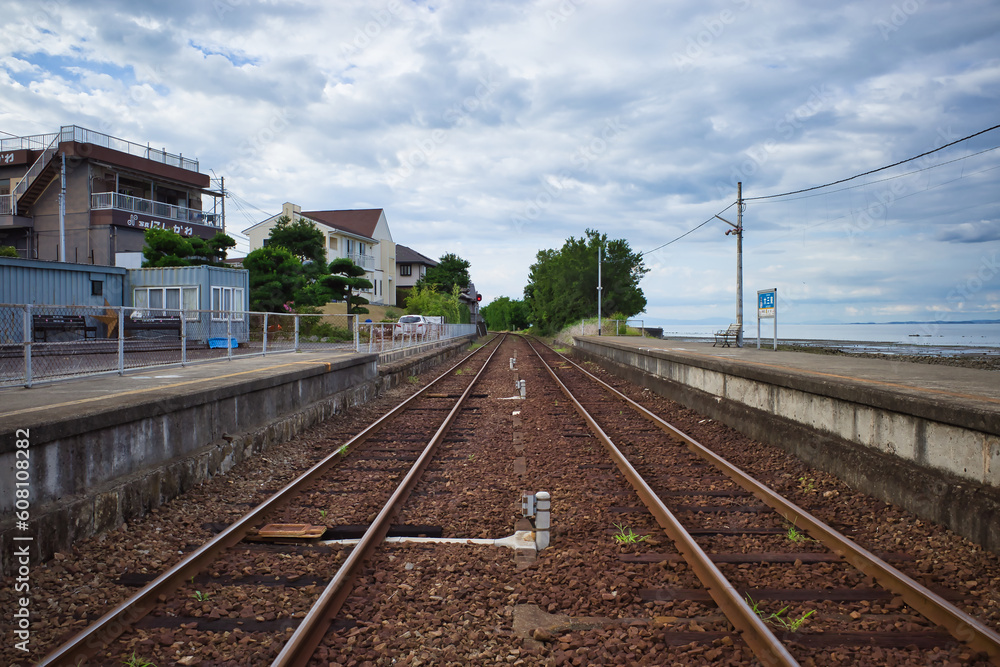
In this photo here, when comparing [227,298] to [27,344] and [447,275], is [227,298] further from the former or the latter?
[447,275]

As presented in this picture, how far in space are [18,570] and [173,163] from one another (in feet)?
123

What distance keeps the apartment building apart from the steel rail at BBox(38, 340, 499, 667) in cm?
2880

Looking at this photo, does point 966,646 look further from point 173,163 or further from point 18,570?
point 173,163

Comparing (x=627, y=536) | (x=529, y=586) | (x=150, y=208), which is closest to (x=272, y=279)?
(x=150, y=208)

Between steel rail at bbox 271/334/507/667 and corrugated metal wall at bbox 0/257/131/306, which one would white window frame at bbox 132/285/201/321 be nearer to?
corrugated metal wall at bbox 0/257/131/306

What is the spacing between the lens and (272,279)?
1194 inches

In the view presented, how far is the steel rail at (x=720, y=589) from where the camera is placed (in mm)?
3186

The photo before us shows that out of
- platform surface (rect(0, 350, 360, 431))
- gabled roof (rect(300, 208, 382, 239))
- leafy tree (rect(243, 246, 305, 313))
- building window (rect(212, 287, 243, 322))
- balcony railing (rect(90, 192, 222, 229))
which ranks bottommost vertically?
platform surface (rect(0, 350, 360, 431))

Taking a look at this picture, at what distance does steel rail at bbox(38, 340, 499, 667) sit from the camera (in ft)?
10.6

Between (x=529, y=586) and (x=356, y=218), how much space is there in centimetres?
5738

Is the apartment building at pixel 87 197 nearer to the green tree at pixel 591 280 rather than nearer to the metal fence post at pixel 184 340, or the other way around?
the metal fence post at pixel 184 340

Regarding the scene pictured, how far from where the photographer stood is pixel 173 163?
3575cm

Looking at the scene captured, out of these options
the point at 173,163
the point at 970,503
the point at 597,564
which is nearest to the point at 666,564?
the point at 597,564

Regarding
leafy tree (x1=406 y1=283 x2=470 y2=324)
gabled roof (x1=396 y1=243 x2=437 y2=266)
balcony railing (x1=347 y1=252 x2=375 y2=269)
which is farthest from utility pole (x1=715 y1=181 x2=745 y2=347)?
gabled roof (x1=396 y1=243 x2=437 y2=266)
